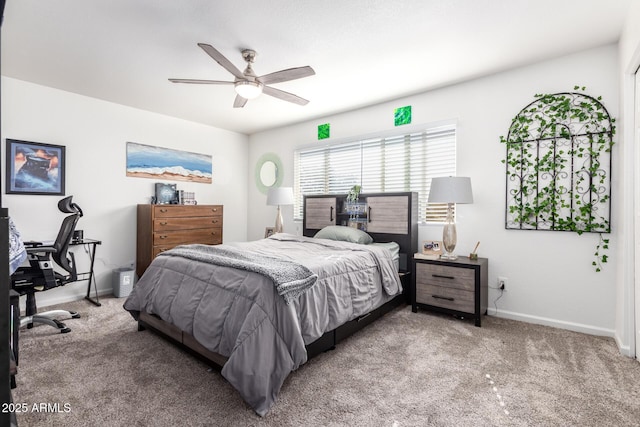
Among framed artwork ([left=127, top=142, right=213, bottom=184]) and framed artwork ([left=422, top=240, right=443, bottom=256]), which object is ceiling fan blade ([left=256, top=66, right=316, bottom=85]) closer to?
framed artwork ([left=422, top=240, right=443, bottom=256])

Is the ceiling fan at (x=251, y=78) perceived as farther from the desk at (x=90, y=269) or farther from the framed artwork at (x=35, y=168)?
the desk at (x=90, y=269)

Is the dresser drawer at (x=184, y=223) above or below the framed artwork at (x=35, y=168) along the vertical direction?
below

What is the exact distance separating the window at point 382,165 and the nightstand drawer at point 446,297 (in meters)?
0.88

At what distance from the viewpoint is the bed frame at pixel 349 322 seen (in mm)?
2342

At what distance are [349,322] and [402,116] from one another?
2608mm

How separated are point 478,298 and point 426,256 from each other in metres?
0.63

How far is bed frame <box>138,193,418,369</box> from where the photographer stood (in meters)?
2.34

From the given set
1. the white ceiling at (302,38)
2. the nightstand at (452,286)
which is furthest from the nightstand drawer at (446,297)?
the white ceiling at (302,38)

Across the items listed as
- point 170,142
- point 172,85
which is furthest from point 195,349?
point 170,142

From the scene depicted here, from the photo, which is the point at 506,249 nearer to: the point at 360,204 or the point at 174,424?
the point at 360,204

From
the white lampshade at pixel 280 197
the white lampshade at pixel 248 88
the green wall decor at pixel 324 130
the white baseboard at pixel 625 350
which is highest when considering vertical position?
the green wall decor at pixel 324 130

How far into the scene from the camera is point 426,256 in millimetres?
3449

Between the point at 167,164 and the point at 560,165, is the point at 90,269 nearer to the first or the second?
the point at 167,164

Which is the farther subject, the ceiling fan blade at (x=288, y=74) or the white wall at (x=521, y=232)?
the white wall at (x=521, y=232)
